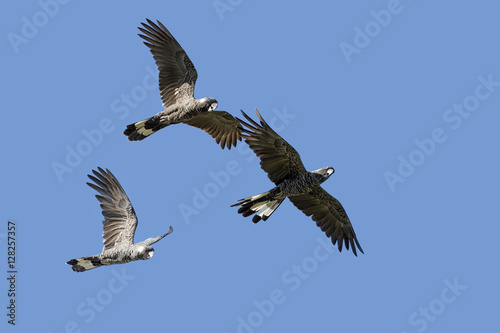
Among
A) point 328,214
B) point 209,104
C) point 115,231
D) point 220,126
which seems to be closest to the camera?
point 115,231

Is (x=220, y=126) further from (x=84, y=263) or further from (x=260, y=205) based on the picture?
(x=84, y=263)

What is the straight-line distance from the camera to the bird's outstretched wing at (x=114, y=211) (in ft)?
51.9

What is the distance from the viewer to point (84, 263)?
15375mm

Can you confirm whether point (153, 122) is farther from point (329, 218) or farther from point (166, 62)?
point (329, 218)

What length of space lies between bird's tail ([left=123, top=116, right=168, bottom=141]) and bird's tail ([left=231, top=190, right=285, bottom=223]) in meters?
2.60

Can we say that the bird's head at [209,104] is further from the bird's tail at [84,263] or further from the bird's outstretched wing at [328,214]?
the bird's tail at [84,263]

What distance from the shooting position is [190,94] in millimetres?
16922

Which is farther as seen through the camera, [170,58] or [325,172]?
[170,58]

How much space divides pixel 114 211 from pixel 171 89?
2.93 meters

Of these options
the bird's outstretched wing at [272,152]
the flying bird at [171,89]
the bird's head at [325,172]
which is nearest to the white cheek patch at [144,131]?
the flying bird at [171,89]

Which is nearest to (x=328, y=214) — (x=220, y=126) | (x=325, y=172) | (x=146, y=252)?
(x=325, y=172)

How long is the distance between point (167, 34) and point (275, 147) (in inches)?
156

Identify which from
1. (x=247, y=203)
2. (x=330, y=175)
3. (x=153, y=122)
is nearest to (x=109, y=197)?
(x=153, y=122)

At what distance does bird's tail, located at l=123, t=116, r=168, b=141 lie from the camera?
1656cm
